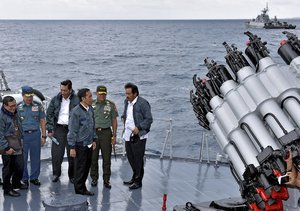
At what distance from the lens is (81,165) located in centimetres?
831

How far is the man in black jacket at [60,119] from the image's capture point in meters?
8.79

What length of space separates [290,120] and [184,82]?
43.8m

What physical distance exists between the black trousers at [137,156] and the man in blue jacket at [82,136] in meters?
0.76

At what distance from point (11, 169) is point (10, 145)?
471mm

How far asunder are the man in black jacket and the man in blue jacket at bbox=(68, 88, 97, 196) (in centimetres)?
66

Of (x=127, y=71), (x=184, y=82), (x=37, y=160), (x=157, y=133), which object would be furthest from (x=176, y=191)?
(x=127, y=71)

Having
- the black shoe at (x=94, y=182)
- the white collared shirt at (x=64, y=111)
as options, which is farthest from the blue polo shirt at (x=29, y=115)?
the black shoe at (x=94, y=182)

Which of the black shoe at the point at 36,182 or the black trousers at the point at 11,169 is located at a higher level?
the black trousers at the point at 11,169

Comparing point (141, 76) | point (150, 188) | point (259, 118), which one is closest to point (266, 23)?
point (141, 76)

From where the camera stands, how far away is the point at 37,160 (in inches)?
353

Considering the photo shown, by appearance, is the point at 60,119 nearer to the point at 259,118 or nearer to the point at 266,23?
the point at 259,118

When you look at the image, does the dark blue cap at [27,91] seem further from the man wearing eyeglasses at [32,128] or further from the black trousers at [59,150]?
the black trousers at [59,150]

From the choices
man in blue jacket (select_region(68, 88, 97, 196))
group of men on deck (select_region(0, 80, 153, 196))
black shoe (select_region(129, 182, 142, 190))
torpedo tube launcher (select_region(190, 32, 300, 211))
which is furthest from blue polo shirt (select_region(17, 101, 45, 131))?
torpedo tube launcher (select_region(190, 32, 300, 211))

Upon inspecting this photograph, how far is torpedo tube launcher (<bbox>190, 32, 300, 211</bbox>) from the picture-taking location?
18.2 feet
